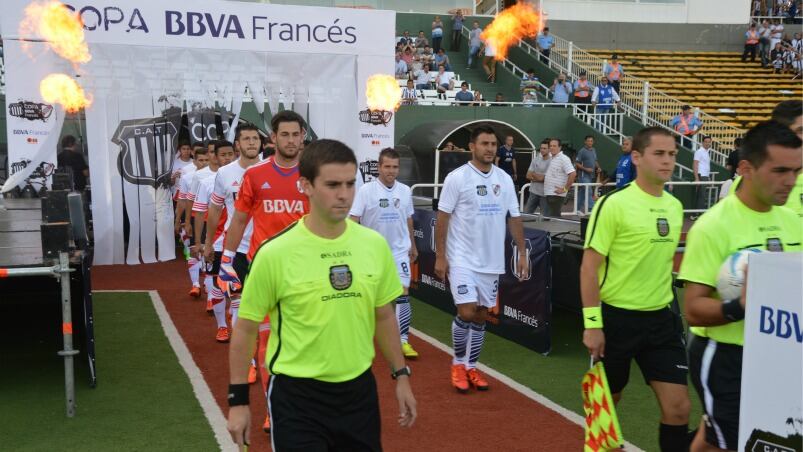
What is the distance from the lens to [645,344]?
4965 millimetres

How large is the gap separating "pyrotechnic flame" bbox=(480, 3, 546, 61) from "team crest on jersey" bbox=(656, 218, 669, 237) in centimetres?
2564

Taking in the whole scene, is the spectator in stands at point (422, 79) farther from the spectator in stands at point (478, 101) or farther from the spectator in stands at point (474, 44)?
the spectator in stands at point (474, 44)

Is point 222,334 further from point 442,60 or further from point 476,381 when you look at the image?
point 442,60

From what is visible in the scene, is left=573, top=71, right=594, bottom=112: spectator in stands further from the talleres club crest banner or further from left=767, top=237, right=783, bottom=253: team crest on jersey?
left=767, top=237, right=783, bottom=253: team crest on jersey

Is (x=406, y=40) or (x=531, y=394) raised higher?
(x=406, y=40)

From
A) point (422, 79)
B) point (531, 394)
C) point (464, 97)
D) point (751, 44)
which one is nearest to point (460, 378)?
point (531, 394)

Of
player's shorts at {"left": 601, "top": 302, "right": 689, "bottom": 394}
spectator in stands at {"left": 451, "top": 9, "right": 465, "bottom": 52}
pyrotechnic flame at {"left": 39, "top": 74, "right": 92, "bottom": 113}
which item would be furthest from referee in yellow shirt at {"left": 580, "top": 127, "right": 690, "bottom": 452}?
spectator in stands at {"left": 451, "top": 9, "right": 465, "bottom": 52}

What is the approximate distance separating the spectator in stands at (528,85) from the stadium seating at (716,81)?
5.63 metres

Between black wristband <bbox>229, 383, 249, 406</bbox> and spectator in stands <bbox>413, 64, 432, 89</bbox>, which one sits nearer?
black wristband <bbox>229, 383, 249, 406</bbox>

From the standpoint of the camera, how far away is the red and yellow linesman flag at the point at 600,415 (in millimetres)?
4797

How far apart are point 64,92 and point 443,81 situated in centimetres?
1516

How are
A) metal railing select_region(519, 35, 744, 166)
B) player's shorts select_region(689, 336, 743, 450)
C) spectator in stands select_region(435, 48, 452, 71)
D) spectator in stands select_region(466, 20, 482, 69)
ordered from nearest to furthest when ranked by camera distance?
1. player's shorts select_region(689, 336, 743, 450)
2. metal railing select_region(519, 35, 744, 166)
3. spectator in stands select_region(435, 48, 452, 71)
4. spectator in stands select_region(466, 20, 482, 69)

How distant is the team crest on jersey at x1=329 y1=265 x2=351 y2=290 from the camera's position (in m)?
3.60

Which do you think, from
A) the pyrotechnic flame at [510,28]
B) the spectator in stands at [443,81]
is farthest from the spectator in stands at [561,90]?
the pyrotechnic flame at [510,28]
